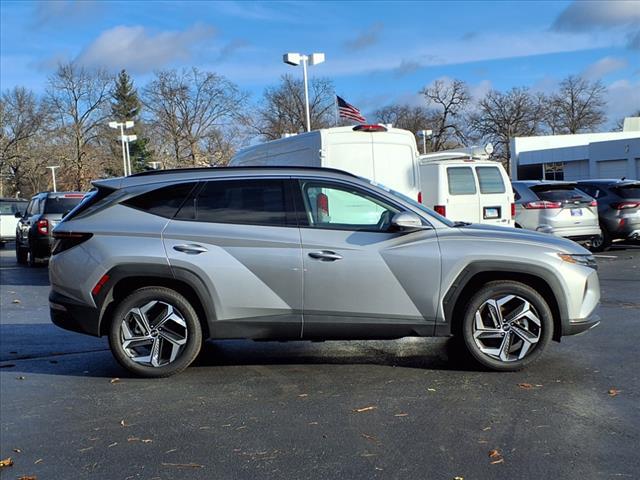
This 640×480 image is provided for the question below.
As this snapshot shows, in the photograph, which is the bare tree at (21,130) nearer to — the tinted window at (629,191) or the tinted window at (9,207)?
the tinted window at (9,207)

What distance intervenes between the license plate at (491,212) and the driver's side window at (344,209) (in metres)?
7.85

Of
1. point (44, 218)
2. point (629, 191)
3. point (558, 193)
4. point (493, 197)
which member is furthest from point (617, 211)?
point (44, 218)

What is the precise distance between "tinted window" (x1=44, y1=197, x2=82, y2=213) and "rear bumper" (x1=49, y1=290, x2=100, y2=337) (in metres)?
10.3

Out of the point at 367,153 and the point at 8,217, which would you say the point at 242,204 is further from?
the point at 8,217

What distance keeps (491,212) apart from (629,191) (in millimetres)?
4240

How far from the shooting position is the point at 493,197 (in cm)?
1302

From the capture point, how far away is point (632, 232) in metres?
14.7

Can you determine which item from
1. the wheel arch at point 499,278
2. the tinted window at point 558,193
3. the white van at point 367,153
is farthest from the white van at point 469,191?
the wheel arch at point 499,278

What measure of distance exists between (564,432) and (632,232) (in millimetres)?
11959

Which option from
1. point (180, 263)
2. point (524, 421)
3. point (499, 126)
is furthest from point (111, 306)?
point (499, 126)

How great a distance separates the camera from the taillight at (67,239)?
558 centimetres

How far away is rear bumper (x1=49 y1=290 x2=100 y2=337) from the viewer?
5551 mm

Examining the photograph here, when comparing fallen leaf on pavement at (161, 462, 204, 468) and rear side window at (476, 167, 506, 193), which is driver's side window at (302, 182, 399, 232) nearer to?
fallen leaf on pavement at (161, 462, 204, 468)

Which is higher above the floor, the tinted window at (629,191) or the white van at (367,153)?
the white van at (367,153)
